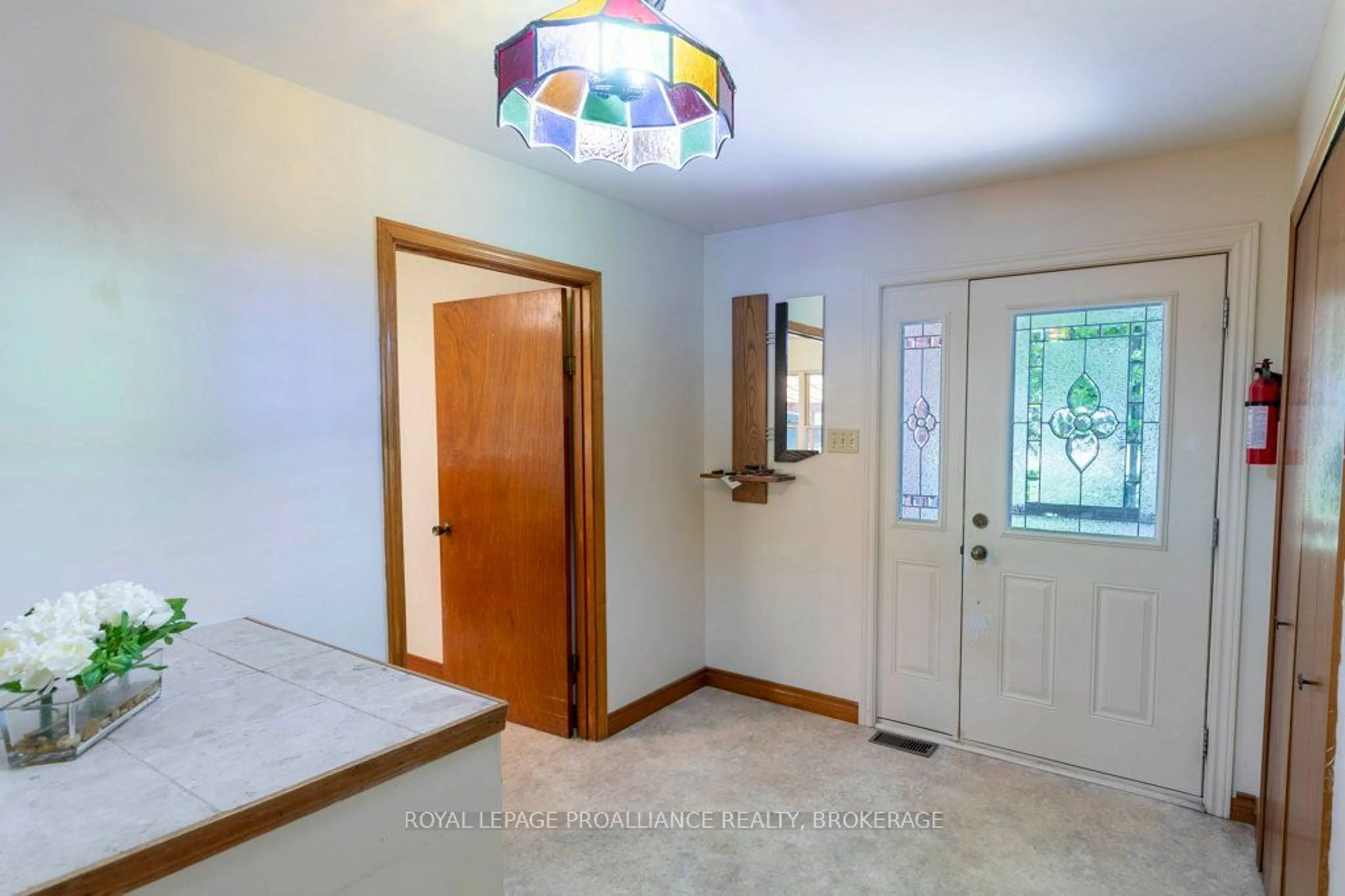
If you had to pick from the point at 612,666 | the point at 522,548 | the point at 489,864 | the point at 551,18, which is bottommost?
the point at 612,666

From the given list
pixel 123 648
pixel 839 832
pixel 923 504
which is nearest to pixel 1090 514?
pixel 923 504

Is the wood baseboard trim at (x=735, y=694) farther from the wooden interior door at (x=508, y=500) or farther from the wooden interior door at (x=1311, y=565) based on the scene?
the wooden interior door at (x=1311, y=565)

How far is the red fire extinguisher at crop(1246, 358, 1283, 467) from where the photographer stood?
7.00 ft

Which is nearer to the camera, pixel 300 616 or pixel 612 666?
pixel 300 616

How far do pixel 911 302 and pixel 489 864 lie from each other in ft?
8.59

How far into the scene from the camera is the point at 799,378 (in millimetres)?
3277

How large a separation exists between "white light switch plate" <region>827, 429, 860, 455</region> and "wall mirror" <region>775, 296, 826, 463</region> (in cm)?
4

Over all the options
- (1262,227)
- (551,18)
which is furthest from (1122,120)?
(551,18)

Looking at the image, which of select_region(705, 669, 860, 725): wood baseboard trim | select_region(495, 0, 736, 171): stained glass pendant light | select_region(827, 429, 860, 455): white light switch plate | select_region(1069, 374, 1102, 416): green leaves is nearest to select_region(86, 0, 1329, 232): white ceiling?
select_region(495, 0, 736, 171): stained glass pendant light

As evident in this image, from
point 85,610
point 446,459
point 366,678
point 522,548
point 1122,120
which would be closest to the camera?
point 85,610

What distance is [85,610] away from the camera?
117 cm

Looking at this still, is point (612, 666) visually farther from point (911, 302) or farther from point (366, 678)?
point (911, 302)

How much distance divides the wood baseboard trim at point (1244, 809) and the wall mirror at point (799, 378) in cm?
194

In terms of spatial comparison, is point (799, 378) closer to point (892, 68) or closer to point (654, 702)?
point (892, 68)
